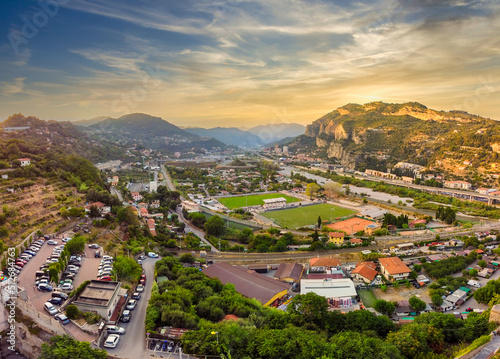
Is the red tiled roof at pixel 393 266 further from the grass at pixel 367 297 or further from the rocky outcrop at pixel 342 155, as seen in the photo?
the rocky outcrop at pixel 342 155

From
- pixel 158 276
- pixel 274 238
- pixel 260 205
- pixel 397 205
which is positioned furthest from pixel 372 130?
pixel 158 276

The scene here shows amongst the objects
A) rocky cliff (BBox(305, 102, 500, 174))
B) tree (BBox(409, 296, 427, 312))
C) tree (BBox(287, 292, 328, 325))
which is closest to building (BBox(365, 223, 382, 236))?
tree (BBox(409, 296, 427, 312))

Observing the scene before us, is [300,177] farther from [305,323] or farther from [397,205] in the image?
[305,323]

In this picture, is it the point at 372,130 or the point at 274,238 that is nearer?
the point at 274,238

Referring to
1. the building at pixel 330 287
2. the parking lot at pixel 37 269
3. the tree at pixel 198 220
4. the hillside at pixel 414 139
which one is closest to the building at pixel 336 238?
the building at pixel 330 287

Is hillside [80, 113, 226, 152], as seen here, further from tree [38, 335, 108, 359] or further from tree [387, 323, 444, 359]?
tree [387, 323, 444, 359]
